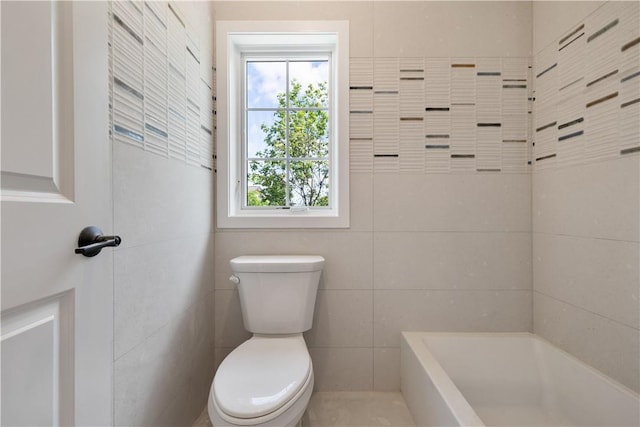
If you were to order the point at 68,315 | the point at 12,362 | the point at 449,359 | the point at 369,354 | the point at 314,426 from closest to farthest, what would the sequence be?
the point at 12,362
the point at 68,315
the point at 314,426
the point at 449,359
the point at 369,354

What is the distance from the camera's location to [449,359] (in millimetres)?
1600

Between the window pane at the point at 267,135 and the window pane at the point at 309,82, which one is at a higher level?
the window pane at the point at 309,82

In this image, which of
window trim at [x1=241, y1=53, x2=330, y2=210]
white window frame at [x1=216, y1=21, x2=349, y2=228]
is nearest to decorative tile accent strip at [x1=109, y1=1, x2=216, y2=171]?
white window frame at [x1=216, y1=21, x2=349, y2=228]

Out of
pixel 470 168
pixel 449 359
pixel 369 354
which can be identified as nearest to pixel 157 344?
pixel 369 354

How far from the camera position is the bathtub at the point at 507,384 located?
3.84ft

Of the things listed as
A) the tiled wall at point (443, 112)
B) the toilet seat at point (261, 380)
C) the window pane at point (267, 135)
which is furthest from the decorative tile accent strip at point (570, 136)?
the toilet seat at point (261, 380)

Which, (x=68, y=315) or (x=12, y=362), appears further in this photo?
(x=68, y=315)

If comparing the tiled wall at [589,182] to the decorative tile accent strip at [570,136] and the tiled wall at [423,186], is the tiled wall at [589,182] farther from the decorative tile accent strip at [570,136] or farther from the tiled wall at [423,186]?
the tiled wall at [423,186]

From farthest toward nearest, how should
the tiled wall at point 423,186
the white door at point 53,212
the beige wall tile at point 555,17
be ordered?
the tiled wall at point 423,186
the beige wall tile at point 555,17
the white door at point 53,212

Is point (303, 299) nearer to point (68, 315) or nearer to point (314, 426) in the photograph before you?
point (314, 426)

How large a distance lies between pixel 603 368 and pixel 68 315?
1812 millimetres

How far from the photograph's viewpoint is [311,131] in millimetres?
1863

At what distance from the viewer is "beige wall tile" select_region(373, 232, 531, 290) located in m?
1.69

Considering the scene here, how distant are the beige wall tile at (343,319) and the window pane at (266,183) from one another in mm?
622
